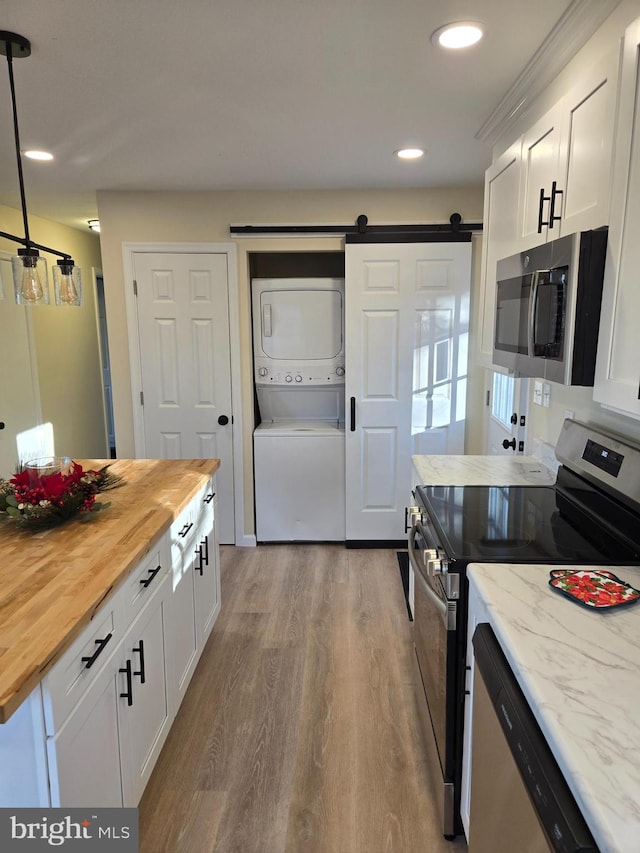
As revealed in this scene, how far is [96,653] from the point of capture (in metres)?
1.36

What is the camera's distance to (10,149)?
2.71 m

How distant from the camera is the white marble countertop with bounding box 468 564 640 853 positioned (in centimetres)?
76

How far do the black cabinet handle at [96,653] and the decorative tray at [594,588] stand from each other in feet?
3.68

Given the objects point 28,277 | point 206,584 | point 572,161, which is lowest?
point 206,584

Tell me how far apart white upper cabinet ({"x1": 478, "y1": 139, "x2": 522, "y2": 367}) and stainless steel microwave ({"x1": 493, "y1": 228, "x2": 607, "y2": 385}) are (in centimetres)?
31

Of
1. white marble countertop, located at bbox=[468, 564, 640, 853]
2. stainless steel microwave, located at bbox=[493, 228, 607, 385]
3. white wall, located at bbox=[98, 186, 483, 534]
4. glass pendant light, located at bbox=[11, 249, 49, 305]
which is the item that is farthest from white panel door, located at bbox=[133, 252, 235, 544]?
white marble countertop, located at bbox=[468, 564, 640, 853]

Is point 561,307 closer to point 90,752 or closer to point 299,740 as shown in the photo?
point 90,752

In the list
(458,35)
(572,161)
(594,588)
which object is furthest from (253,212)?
(594,588)

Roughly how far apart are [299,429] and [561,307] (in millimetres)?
2550

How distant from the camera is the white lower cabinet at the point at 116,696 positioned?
1144 mm

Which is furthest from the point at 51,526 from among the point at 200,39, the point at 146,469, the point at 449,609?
the point at 200,39

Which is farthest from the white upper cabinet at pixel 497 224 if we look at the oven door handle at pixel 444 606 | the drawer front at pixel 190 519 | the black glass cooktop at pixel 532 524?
the drawer front at pixel 190 519

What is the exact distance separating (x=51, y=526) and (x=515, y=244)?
75.8 inches

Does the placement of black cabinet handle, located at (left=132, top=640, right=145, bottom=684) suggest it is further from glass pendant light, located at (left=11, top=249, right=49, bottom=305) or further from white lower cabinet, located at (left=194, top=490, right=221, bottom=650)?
glass pendant light, located at (left=11, top=249, right=49, bottom=305)
